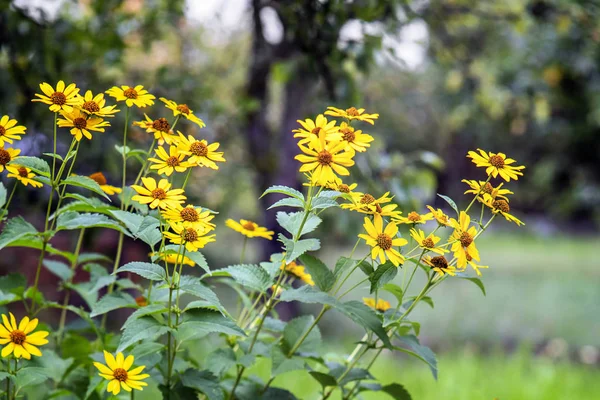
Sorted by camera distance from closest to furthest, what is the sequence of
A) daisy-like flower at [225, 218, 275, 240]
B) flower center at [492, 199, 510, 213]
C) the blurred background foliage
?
1. flower center at [492, 199, 510, 213]
2. daisy-like flower at [225, 218, 275, 240]
3. the blurred background foliage

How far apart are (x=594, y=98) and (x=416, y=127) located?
9.58ft

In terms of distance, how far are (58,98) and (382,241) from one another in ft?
1.69

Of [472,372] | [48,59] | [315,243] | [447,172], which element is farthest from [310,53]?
[447,172]

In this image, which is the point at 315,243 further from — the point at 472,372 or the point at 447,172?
the point at 447,172

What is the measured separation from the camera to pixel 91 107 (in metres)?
0.88

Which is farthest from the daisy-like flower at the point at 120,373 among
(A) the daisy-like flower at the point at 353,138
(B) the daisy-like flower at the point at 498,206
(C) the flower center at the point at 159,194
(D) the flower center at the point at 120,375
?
(B) the daisy-like flower at the point at 498,206

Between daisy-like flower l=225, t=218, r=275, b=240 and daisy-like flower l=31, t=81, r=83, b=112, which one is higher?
daisy-like flower l=31, t=81, r=83, b=112

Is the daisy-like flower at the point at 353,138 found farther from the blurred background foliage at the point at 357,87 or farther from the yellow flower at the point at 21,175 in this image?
the blurred background foliage at the point at 357,87

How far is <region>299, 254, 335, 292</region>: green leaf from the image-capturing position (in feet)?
3.03

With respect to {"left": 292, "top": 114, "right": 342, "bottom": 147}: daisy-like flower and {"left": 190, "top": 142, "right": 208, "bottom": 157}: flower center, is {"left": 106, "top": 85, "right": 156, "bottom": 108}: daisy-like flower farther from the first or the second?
{"left": 292, "top": 114, "right": 342, "bottom": 147}: daisy-like flower

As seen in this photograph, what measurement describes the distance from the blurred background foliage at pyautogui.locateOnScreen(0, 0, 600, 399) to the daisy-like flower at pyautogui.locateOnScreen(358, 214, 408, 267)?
0.94m

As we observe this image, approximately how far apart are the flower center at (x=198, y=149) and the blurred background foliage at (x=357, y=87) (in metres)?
0.91

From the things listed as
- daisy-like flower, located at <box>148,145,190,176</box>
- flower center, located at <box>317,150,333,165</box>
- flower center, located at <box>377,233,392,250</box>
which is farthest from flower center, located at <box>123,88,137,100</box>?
flower center, located at <box>377,233,392,250</box>

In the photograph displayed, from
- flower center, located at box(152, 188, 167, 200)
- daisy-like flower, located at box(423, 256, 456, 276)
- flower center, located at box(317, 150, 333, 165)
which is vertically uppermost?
flower center, located at box(317, 150, 333, 165)
